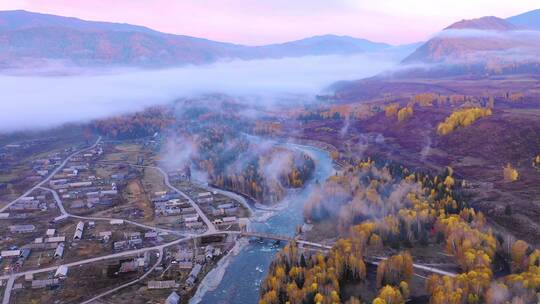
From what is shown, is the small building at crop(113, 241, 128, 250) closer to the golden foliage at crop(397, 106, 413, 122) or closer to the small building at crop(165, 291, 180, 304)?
the small building at crop(165, 291, 180, 304)

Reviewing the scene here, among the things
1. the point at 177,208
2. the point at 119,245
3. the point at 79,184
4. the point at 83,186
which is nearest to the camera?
the point at 119,245

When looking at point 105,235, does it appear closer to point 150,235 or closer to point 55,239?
point 150,235

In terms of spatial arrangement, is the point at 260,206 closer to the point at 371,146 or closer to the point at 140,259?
the point at 140,259

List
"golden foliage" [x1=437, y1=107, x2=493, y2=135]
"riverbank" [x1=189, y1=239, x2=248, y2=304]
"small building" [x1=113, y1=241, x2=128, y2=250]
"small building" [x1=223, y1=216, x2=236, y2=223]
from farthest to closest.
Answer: "golden foliage" [x1=437, y1=107, x2=493, y2=135], "small building" [x1=223, y1=216, x2=236, y2=223], "small building" [x1=113, y1=241, x2=128, y2=250], "riverbank" [x1=189, y1=239, x2=248, y2=304]

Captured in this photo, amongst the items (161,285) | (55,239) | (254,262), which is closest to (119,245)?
(55,239)

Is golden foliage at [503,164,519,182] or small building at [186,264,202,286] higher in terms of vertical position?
golden foliage at [503,164,519,182]

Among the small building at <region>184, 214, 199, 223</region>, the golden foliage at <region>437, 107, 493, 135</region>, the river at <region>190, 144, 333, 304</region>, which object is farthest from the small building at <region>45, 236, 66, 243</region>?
the golden foliage at <region>437, 107, 493, 135</region>
